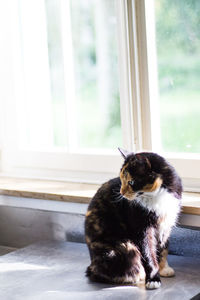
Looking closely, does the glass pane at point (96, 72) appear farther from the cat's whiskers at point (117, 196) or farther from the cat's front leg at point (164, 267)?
the cat's front leg at point (164, 267)

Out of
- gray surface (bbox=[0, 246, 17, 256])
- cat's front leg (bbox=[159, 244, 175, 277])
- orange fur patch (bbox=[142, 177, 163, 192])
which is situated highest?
orange fur patch (bbox=[142, 177, 163, 192])

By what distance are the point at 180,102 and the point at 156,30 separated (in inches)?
10.4

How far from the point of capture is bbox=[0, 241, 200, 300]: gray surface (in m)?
1.60

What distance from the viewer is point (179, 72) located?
6.41 feet

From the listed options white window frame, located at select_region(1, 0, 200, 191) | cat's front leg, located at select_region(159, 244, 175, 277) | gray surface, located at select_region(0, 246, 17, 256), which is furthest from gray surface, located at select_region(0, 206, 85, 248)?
cat's front leg, located at select_region(159, 244, 175, 277)

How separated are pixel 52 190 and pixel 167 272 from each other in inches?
23.5

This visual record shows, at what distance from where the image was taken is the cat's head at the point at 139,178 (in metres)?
1.61

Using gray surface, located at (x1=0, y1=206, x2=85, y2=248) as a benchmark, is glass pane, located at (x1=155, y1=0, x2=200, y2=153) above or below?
above

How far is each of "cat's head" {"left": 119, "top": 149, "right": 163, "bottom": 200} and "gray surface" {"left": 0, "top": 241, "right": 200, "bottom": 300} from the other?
0.91ft

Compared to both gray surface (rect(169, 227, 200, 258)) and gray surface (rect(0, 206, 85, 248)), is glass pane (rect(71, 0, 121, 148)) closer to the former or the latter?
gray surface (rect(0, 206, 85, 248))

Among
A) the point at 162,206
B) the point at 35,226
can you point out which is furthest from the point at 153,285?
the point at 35,226

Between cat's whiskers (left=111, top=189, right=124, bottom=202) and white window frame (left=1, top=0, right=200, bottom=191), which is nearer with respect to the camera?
cat's whiskers (left=111, top=189, right=124, bottom=202)

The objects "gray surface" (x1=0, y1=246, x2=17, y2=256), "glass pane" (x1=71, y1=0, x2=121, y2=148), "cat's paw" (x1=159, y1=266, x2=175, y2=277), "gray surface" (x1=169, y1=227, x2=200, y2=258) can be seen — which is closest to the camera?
"cat's paw" (x1=159, y1=266, x2=175, y2=277)

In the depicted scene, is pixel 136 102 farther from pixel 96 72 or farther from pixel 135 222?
pixel 135 222
